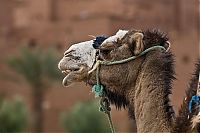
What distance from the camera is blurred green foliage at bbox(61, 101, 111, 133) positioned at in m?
19.1

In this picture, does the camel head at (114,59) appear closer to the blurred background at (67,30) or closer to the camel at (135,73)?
the camel at (135,73)

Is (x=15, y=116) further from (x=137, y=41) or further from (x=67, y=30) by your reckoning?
(x=67, y=30)

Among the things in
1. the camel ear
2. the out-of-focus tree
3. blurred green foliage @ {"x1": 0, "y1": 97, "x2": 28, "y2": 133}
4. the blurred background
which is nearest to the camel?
the camel ear

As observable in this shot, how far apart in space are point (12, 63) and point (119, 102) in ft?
69.1

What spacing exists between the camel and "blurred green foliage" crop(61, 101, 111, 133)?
1504cm

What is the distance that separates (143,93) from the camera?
125 inches

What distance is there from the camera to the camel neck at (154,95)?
3082 millimetres

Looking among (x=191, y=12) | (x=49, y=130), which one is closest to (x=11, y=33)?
(x=49, y=130)

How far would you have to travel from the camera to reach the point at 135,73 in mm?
3238

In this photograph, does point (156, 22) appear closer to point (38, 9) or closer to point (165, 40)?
point (38, 9)

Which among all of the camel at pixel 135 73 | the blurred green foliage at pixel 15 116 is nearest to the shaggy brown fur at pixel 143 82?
the camel at pixel 135 73

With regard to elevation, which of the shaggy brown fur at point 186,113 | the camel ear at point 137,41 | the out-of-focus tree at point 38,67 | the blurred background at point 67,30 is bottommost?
the blurred background at point 67,30

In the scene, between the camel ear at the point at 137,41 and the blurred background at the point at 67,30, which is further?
the blurred background at the point at 67,30

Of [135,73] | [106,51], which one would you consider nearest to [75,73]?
[106,51]
